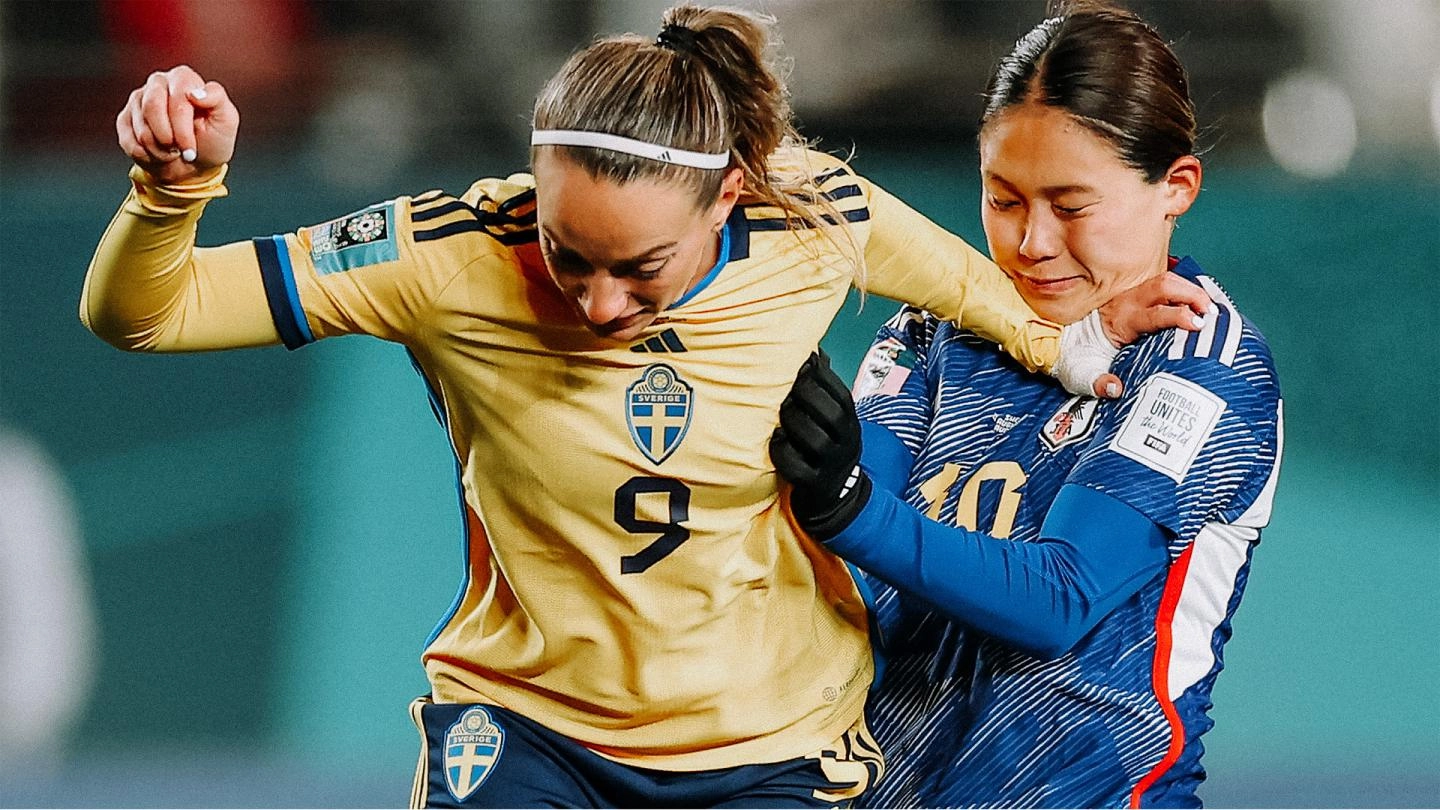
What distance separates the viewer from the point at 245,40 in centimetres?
493

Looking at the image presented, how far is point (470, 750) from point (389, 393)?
239 centimetres

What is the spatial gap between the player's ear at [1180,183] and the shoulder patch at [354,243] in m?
0.88

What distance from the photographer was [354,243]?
1.69 m

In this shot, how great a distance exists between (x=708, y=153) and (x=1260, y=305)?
2.68m

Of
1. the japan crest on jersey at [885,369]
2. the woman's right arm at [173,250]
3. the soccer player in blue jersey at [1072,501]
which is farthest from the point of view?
the japan crest on jersey at [885,369]

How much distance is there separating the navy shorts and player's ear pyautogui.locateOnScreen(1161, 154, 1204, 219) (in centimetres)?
75

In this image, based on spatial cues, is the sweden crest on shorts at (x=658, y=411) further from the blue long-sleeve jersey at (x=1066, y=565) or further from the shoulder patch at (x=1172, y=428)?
the shoulder patch at (x=1172, y=428)

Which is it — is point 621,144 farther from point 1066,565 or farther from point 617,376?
point 1066,565

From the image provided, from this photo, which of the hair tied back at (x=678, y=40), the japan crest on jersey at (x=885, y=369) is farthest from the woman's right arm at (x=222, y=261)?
the japan crest on jersey at (x=885, y=369)

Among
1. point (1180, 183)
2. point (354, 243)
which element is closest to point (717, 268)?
point (354, 243)

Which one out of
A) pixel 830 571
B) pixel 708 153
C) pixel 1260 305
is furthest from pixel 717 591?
pixel 1260 305

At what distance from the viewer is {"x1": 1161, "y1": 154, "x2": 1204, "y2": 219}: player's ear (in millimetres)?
2021

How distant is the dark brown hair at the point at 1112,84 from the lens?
1.95 meters

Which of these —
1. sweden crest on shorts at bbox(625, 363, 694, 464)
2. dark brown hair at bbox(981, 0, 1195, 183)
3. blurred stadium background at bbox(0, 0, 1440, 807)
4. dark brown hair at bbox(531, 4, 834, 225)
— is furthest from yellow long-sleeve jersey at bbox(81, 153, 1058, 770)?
blurred stadium background at bbox(0, 0, 1440, 807)
